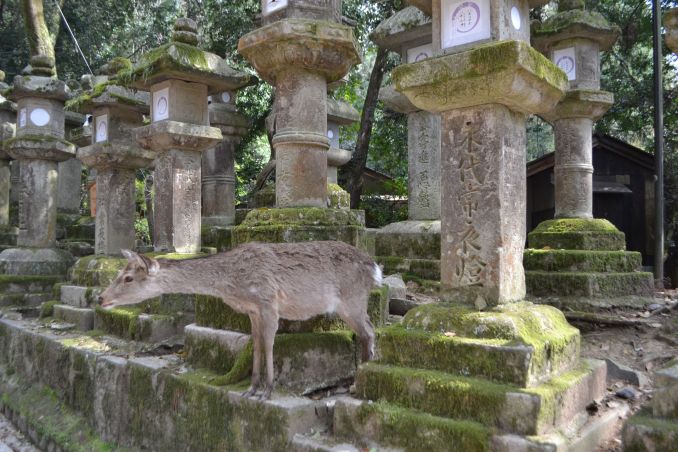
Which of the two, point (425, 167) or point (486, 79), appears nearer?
point (486, 79)

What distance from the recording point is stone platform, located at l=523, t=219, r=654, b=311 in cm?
677

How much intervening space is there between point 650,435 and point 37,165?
9293 millimetres

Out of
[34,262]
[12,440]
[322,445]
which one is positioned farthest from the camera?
[34,262]

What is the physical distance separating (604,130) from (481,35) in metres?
11.8

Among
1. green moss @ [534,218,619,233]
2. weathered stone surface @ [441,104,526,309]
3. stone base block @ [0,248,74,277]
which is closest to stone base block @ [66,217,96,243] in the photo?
stone base block @ [0,248,74,277]

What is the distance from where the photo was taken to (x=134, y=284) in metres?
4.00

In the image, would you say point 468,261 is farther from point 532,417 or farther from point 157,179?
point 157,179

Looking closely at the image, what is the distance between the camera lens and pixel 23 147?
8898mm

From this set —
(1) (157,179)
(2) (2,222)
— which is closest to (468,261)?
(1) (157,179)

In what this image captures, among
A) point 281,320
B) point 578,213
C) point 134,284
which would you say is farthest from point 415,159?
point 134,284

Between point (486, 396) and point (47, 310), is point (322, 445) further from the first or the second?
point (47, 310)

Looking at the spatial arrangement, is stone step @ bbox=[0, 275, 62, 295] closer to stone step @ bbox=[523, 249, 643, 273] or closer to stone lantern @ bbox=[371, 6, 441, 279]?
stone lantern @ bbox=[371, 6, 441, 279]

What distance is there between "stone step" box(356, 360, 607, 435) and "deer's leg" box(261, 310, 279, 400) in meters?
0.60

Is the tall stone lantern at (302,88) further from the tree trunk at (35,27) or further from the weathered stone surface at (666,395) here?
the tree trunk at (35,27)
